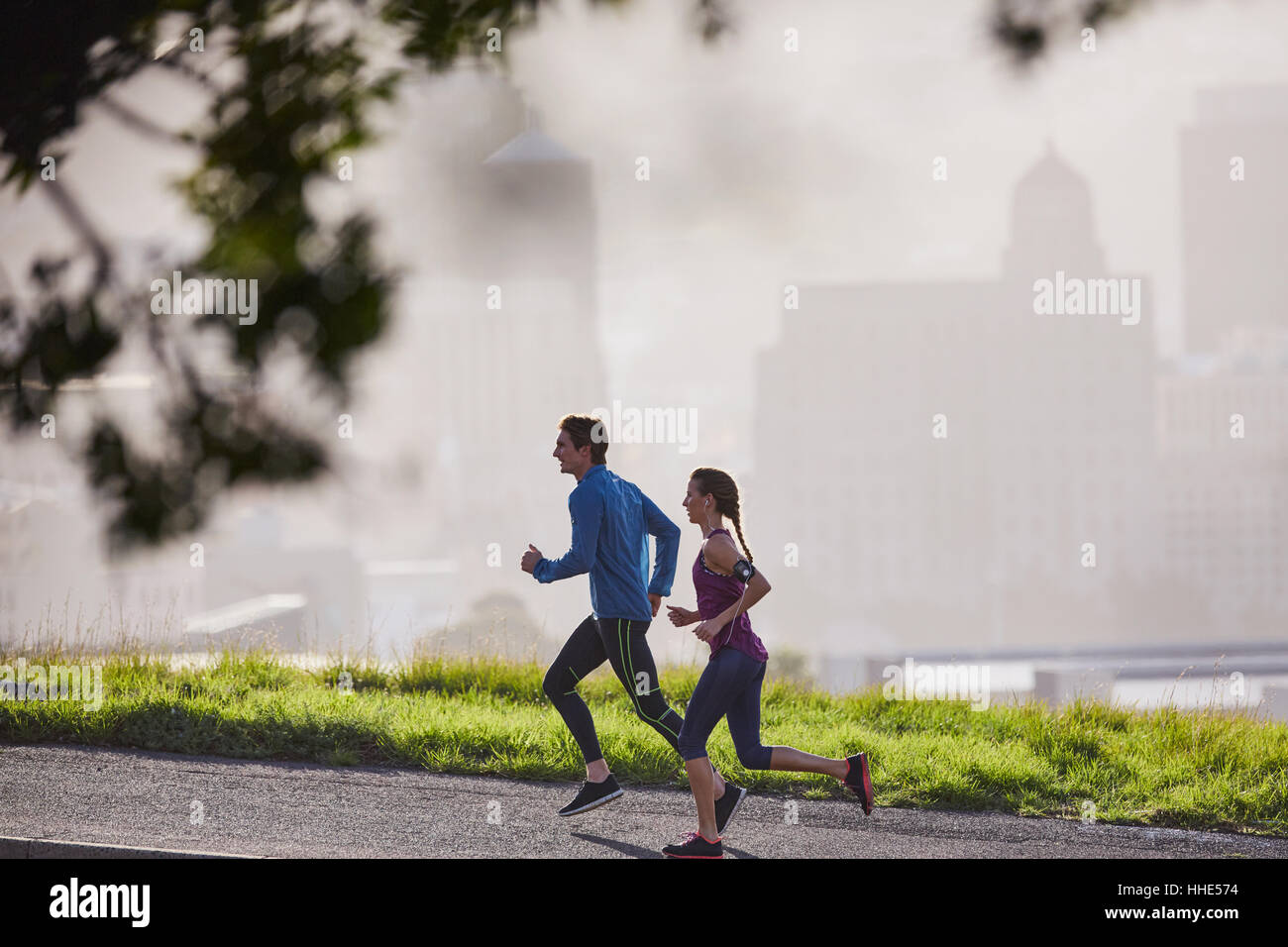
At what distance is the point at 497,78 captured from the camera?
7.80 m

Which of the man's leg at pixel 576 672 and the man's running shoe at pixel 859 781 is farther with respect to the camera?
the man's leg at pixel 576 672

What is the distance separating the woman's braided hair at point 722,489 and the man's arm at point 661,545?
46 centimetres

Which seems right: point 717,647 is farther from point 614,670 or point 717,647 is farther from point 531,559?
point 531,559

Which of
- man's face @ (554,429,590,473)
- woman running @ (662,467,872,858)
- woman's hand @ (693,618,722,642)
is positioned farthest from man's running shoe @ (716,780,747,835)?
man's face @ (554,429,590,473)

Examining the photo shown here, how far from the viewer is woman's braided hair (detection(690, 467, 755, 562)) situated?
5.14 meters

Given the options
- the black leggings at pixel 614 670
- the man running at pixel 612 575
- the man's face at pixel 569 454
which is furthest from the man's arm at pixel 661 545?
the man's face at pixel 569 454

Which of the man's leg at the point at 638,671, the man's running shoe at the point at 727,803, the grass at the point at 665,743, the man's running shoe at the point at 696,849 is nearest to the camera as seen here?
the man's running shoe at the point at 696,849

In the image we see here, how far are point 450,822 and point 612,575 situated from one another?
63.2 inches

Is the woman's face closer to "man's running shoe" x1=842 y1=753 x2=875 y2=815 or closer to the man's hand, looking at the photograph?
the man's hand

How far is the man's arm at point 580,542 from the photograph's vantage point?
5207mm

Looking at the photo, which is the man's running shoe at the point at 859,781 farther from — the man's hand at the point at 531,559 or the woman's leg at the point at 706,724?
the man's hand at the point at 531,559
